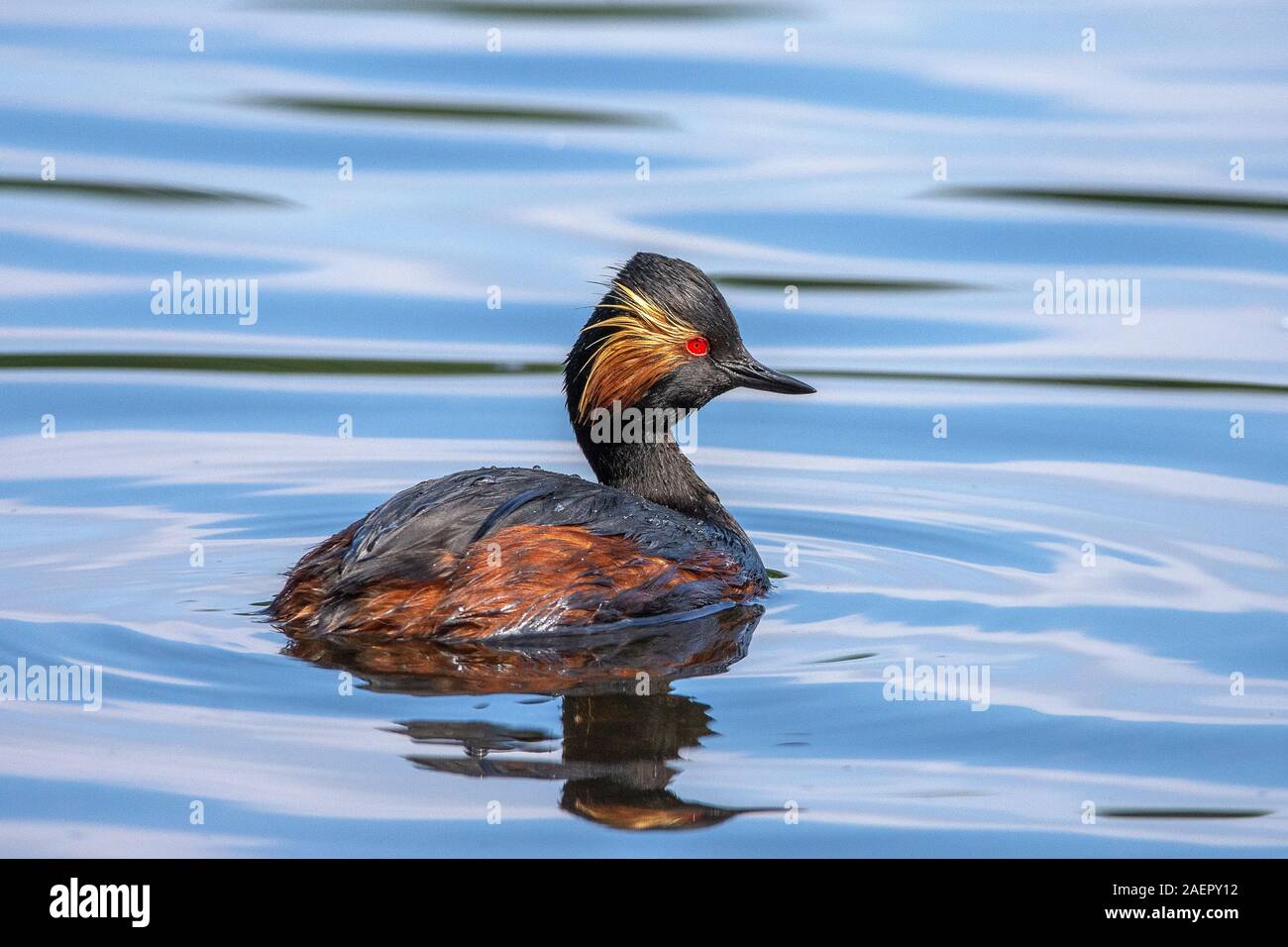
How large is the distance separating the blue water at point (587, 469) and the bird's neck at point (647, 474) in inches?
24.3

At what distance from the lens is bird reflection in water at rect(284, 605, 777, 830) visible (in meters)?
5.86

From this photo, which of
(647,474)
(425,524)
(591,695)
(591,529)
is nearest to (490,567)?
(425,524)

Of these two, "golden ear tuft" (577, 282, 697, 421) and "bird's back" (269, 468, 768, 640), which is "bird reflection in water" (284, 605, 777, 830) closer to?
"bird's back" (269, 468, 768, 640)

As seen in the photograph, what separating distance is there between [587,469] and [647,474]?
203cm

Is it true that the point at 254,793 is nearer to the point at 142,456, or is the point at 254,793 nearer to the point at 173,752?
the point at 173,752

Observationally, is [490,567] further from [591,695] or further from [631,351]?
[631,351]

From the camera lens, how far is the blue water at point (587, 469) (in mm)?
5859

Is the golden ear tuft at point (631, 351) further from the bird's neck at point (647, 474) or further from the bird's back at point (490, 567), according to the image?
the bird's back at point (490, 567)

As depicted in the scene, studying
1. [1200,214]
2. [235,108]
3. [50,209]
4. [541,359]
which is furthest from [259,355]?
[1200,214]

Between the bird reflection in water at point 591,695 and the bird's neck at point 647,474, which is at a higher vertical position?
the bird's neck at point 647,474

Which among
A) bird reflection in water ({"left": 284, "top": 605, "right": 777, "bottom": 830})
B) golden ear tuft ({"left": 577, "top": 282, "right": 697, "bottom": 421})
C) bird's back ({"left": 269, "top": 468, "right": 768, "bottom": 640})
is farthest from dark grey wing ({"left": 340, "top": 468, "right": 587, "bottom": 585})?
golden ear tuft ({"left": 577, "top": 282, "right": 697, "bottom": 421})

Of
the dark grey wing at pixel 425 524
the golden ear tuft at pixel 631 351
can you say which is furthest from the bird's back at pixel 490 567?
the golden ear tuft at pixel 631 351

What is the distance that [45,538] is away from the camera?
8.22 meters

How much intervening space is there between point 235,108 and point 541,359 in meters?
4.95
